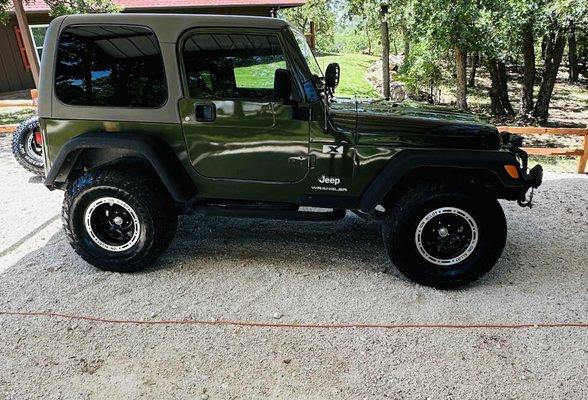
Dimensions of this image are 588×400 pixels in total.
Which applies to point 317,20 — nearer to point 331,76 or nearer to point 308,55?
point 308,55

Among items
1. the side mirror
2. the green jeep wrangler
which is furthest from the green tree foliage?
the green jeep wrangler

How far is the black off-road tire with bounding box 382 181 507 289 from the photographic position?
10.6 feet

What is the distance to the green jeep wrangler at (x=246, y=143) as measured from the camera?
317 cm

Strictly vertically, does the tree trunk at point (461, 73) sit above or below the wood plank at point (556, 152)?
above

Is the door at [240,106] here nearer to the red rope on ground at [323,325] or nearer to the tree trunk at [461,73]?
the red rope on ground at [323,325]

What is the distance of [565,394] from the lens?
2385 mm

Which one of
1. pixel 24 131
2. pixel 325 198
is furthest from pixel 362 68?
pixel 325 198

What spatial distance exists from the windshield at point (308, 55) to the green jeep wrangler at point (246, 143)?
0.04 meters

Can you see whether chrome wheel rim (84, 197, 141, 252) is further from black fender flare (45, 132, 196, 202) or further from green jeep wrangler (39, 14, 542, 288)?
black fender flare (45, 132, 196, 202)

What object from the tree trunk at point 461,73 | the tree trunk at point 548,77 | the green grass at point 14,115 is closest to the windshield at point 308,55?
the tree trunk at point 461,73

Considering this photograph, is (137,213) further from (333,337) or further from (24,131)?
(24,131)

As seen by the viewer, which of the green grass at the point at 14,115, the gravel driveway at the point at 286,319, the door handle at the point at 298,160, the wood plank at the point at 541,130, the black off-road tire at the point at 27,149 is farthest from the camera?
the green grass at the point at 14,115

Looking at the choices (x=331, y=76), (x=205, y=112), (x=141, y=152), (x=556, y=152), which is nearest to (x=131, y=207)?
(x=141, y=152)

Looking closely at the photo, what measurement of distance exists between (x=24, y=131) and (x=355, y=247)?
16.5 ft
